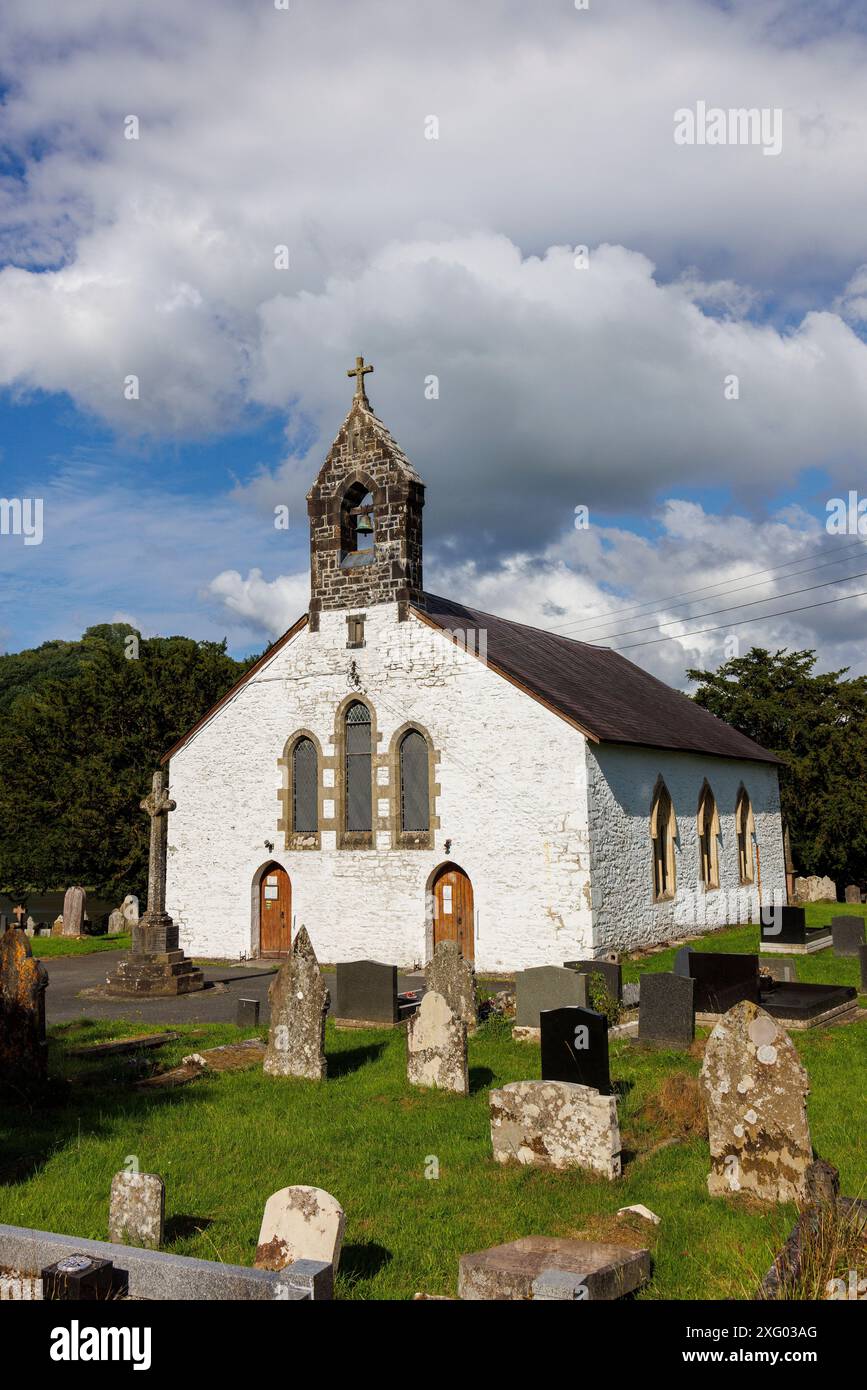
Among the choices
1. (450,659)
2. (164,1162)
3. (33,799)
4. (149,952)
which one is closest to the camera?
(164,1162)

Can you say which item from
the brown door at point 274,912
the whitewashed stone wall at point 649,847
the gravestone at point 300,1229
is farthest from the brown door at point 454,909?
the gravestone at point 300,1229

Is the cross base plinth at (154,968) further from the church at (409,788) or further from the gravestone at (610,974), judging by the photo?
the gravestone at (610,974)

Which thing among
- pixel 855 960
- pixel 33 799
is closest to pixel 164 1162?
pixel 855 960

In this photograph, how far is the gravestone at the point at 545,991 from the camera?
13.2 meters

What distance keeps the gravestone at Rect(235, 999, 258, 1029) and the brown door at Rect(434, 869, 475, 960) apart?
6.67 m

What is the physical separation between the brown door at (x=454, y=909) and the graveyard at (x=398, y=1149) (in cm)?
703

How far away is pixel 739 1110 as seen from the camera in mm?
7738

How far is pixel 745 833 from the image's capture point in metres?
30.0

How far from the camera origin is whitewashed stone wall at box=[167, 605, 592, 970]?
65.7 feet

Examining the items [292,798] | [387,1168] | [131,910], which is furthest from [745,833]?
[387,1168]

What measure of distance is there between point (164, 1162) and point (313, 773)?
50.3 ft

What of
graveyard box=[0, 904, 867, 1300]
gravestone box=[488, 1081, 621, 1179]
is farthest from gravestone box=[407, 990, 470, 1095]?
gravestone box=[488, 1081, 621, 1179]

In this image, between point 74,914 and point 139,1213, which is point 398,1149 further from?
point 74,914
